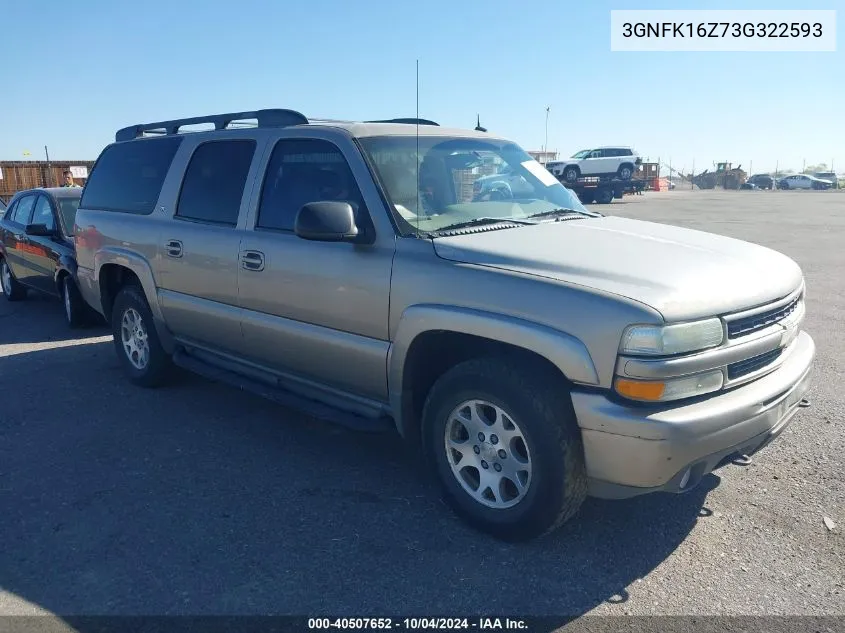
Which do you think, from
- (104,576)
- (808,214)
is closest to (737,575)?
(104,576)

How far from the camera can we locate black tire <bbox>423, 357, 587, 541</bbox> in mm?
2971

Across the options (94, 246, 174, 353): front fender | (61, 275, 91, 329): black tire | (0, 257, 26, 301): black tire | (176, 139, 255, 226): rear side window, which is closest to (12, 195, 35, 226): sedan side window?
(0, 257, 26, 301): black tire

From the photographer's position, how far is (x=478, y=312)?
124 inches

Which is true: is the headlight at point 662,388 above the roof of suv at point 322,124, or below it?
below

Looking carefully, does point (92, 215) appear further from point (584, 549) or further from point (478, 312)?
point (584, 549)

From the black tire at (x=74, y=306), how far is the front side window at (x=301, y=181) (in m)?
4.55

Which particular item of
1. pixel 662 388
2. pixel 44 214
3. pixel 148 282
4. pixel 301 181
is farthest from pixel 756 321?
pixel 44 214

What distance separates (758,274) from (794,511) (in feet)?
4.08

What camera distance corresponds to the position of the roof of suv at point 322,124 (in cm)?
411

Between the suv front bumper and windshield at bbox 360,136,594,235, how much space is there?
138cm

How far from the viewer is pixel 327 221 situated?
3.49m

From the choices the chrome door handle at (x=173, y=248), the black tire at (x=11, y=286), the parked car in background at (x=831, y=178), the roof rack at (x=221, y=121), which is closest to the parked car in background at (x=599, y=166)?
the black tire at (x=11, y=286)

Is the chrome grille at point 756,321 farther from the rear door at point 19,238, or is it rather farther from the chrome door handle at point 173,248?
the rear door at point 19,238

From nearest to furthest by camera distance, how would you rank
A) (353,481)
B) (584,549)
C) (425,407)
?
(584,549) < (425,407) < (353,481)
